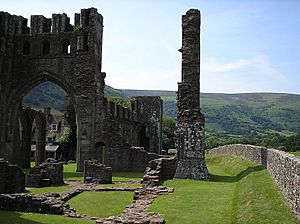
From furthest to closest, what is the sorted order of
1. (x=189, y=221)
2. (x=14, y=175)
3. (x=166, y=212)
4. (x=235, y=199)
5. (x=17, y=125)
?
(x=17, y=125), (x=14, y=175), (x=235, y=199), (x=166, y=212), (x=189, y=221)

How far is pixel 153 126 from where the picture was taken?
168 ft

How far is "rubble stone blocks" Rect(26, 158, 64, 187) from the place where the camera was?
2294 cm

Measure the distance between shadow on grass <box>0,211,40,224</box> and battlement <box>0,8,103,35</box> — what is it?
2451 cm

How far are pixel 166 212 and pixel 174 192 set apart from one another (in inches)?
158

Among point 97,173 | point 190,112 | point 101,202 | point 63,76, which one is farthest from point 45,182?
point 63,76

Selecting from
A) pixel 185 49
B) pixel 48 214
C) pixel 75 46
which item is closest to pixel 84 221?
pixel 48 214

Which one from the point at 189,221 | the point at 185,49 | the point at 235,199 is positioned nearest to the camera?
the point at 189,221

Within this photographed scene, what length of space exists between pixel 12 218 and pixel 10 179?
284 inches

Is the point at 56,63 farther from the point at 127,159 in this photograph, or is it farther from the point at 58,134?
the point at 58,134

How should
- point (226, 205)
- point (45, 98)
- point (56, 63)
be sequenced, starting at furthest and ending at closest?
point (45, 98) → point (56, 63) → point (226, 205)

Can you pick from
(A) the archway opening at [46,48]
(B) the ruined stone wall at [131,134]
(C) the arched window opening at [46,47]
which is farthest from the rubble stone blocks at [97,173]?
(C) the arched window opening at [46,47]

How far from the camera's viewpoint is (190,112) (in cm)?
2391

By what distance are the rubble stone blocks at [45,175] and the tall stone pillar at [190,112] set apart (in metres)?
6.97

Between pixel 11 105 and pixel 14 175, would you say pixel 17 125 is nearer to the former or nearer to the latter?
pixel 11 105
